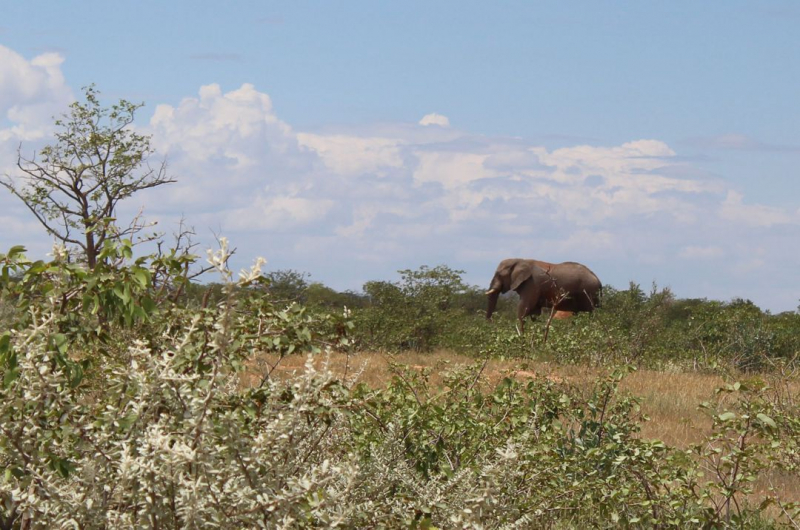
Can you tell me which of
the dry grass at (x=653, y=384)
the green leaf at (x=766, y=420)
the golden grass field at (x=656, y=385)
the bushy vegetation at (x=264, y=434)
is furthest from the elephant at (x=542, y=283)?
the green leaf at (x=766, y=420)

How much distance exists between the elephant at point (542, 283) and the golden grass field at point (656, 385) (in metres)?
9.80

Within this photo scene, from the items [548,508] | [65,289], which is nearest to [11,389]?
[65,289]

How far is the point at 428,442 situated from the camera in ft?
18.6

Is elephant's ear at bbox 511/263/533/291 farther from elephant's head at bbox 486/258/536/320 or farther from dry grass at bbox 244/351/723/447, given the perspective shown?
dry grass at bbox 244/351/723/447

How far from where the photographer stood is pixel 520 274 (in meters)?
26.5

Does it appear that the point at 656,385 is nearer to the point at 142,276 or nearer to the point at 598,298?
the point at 142,276

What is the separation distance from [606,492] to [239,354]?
2344 millimetres

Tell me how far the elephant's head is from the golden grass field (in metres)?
9.79

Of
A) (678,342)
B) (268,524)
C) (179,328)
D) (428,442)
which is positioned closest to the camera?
(268,524)

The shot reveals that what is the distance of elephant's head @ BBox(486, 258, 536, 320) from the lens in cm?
2653

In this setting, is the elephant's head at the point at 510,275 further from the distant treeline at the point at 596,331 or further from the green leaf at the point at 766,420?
the green leaf at the point at 766,420

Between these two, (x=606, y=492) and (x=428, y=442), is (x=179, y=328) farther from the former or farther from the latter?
(x=606, y=492)

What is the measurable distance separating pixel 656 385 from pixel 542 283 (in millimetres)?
13798

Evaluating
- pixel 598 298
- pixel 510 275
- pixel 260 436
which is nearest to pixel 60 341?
pixel 260 436
